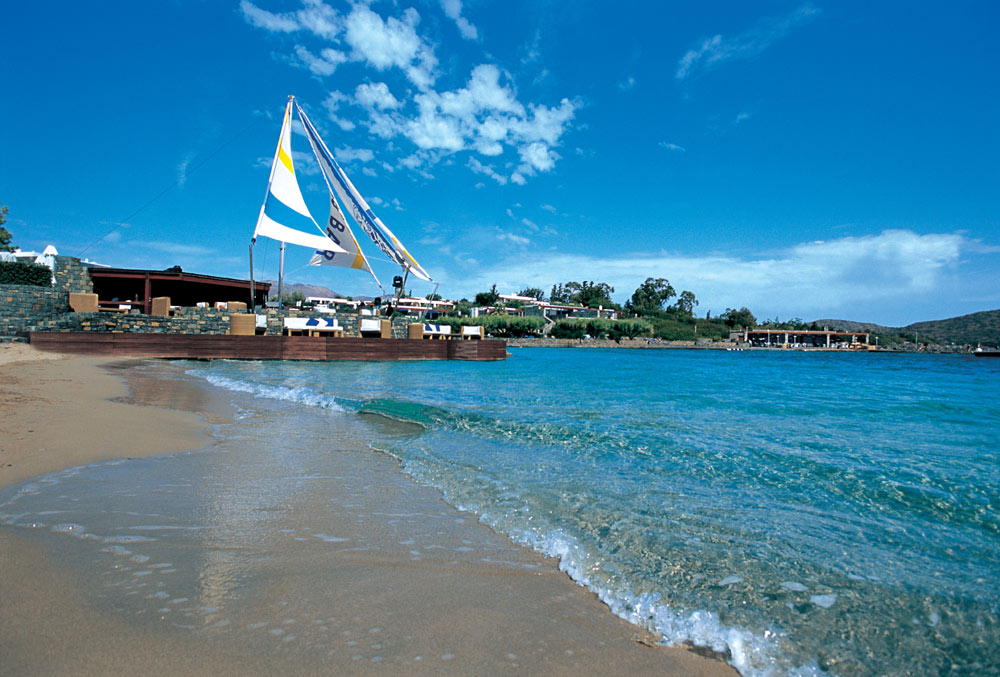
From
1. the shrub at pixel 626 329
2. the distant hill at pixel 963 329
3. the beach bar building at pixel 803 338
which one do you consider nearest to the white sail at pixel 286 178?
the shrub at pixel 626 329

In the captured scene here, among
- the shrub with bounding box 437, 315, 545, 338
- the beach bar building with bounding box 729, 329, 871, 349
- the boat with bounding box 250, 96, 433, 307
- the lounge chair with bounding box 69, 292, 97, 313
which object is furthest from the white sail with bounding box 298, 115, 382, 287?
the beach bar building with bounding box 729, 329, 871, 349

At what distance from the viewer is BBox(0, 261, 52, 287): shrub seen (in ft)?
107

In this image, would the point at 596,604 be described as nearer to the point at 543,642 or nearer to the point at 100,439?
the point at 543,642

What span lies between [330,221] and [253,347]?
14.1 m

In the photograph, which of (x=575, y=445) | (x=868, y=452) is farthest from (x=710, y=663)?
(x=868, y=452)

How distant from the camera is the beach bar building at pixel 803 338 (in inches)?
4983

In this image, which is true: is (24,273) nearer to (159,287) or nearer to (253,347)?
(159,287)

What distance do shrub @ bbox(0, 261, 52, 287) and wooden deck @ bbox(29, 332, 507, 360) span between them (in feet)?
42.6

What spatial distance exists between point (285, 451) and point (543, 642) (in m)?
4.50

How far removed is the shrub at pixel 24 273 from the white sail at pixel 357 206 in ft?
65.5

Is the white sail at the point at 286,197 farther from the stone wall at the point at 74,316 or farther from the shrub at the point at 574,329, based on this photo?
the shrub at the point at 574,329

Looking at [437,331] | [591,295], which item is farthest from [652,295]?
[437,331]

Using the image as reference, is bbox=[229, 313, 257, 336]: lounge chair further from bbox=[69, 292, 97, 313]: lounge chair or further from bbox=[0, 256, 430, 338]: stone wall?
bbox=[69, 292, 97, 313]: lounge chair

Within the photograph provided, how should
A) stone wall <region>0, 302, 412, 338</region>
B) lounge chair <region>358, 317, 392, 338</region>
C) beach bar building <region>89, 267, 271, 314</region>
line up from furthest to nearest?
1. beach bar building <region>89, 267, 271, 314</region>
2. lounge chair <region>358, 317, 392, 338</region>
3. stone wall <region>0, 302, 412, 338</region>
